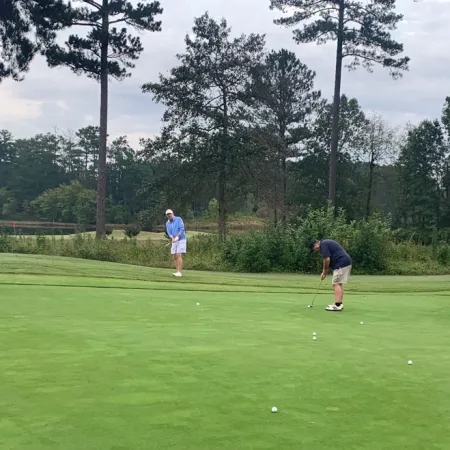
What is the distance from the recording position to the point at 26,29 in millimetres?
32438

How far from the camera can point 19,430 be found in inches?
150

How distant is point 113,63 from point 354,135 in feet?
125

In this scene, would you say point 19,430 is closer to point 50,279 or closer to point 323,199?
point 50,279

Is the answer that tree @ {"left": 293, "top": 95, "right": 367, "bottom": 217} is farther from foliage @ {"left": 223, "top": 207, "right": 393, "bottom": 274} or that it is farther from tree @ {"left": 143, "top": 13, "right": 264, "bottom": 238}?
foliage @ {"left": 223, "top": 207, "right": 393, "bottom": 274}

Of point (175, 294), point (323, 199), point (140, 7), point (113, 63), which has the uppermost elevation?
point (140, 7)

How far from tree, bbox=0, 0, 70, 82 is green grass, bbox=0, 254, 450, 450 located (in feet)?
83.7

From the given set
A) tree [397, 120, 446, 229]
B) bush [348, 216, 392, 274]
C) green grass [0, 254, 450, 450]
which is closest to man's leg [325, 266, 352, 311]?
green grass [0, 254, 450, 450]

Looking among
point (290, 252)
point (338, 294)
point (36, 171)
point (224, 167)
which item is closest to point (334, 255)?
point (338, 294)

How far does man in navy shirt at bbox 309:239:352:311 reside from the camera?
431 inches

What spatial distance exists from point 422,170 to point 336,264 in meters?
61.0

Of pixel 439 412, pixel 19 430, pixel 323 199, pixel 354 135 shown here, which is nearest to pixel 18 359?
pixel 19 430

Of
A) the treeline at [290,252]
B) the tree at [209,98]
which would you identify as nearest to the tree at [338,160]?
the tree at [209,98]

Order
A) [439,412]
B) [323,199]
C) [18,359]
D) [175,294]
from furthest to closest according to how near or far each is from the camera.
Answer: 1. [323,199]
2. [175,294]
3. [18,359]
4. [439,412]

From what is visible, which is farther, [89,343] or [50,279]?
[50,279]
